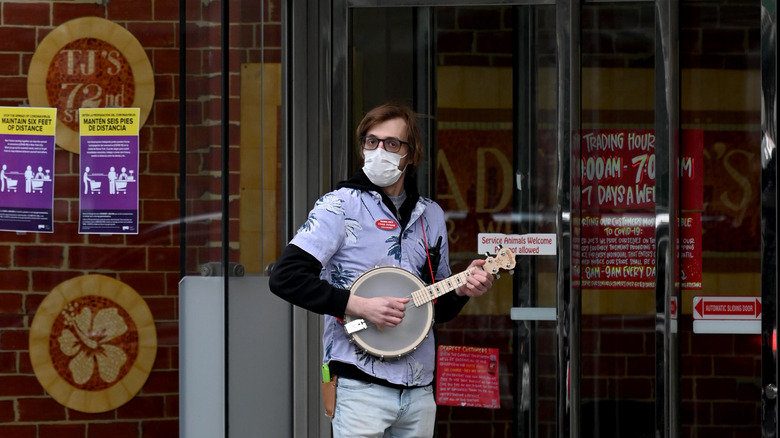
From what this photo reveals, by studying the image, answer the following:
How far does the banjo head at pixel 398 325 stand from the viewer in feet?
12.5

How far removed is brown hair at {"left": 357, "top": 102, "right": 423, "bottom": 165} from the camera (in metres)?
4.02

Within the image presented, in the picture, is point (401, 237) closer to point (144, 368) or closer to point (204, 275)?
point (204, 275)

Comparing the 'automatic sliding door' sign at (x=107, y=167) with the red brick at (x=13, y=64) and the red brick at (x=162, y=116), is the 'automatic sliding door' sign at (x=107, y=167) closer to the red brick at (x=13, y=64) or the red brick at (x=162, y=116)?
the red brick at (x=162, y=116)

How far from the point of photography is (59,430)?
5203 mm

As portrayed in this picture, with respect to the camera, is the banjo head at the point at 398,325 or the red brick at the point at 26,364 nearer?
the banjo head at the point at 398,325

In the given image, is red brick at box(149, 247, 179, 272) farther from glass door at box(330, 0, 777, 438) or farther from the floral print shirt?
the floral print shirt

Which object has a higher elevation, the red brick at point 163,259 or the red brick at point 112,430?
the red brick at point 163,259

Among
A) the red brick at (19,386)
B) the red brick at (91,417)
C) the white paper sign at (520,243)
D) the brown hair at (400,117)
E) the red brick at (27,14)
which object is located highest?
the red brick at (27,14)

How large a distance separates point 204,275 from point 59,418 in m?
1.01

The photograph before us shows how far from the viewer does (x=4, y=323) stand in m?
5.17

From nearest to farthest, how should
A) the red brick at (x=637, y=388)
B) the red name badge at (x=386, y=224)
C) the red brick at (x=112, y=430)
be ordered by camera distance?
the red name badge at (x=386, y=224)
the red brick at (x=637, y=388)
the red brick at (x=112, y=430)

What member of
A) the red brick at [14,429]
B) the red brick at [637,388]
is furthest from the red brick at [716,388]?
the red brick at [14,429]

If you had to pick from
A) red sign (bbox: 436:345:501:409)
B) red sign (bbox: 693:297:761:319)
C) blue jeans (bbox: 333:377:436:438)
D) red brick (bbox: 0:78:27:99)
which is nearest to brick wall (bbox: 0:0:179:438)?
red brick (bbox: 0:78:27:99)

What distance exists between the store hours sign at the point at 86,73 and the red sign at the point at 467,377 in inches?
62.8
